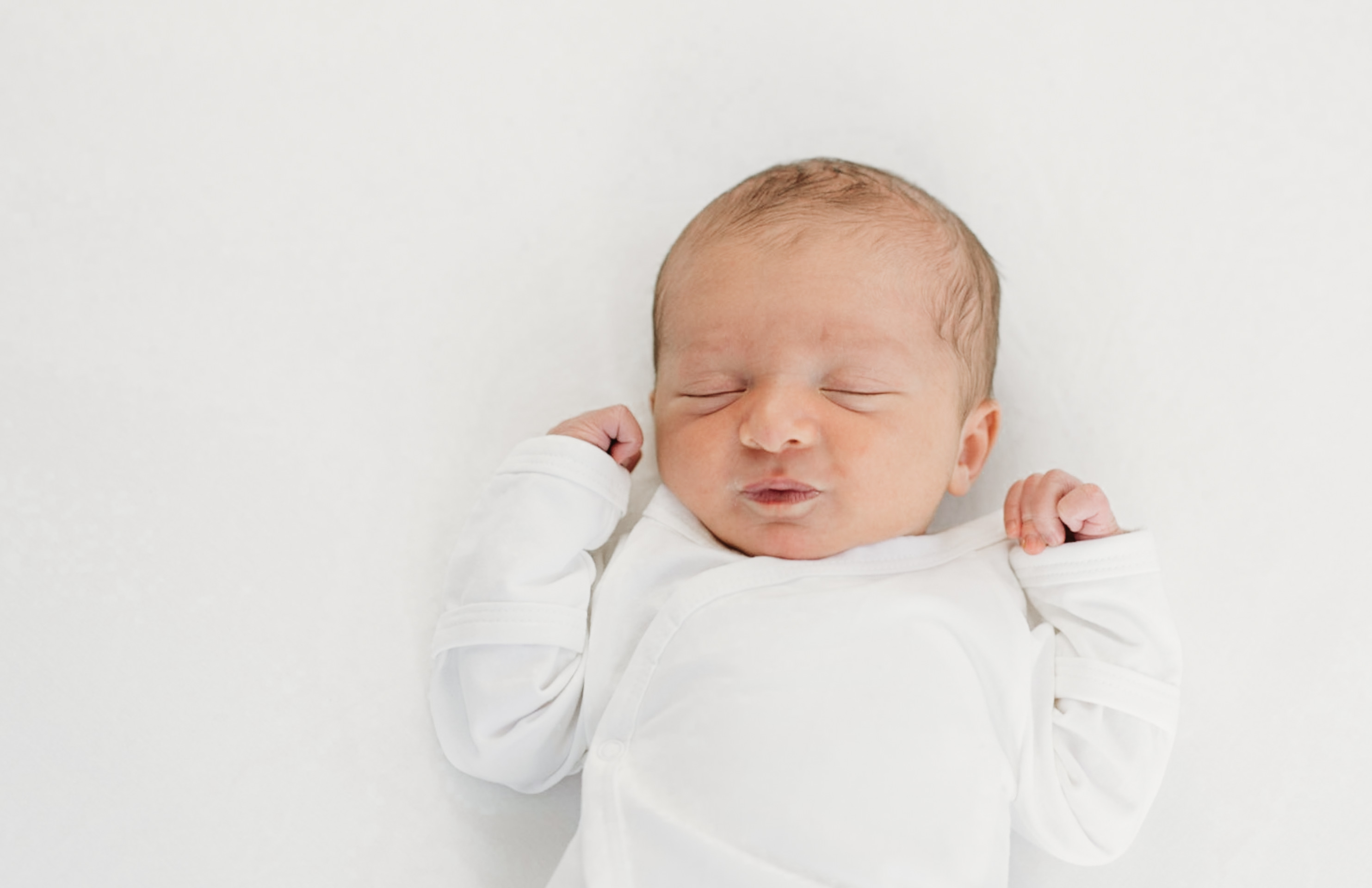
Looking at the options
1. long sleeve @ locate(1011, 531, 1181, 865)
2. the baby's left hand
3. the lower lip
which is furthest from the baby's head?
long sleeve @ locate(1011, 531, 1181, 865)

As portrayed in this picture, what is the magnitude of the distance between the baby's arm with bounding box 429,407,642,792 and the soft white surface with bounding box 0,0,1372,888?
9 cm

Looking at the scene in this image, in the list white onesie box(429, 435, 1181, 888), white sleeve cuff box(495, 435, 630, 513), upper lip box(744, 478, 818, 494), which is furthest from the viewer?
white sleeve cuff box(495, 435, 630, 513)

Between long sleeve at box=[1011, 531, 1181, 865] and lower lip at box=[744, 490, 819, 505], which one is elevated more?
Answer: lower lip at box=[744, 490, 819, 505]

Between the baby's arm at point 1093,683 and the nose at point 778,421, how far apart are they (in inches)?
13.9

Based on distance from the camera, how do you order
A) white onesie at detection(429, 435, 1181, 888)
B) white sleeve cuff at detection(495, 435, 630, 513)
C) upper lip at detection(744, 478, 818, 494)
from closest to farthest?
white onesie at detection(429, 435, 1181, 888), upper lip at detection(744, 478, 818, 494), white sleeve cuff at detection(495, 435, 630, 513)

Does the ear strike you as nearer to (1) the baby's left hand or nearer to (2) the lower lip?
(1) the baby's left hand

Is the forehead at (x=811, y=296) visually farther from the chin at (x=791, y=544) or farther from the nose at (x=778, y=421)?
the chin at (x=791, y=544)

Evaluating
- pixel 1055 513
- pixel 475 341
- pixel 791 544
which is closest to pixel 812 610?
pixel 791 544

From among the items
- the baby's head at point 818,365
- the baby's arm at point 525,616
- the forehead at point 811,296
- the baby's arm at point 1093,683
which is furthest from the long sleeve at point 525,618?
the baby's arm at point 1093,683

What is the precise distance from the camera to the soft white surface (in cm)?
163

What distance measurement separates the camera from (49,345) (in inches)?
69.1

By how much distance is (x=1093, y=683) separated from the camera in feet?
5.18

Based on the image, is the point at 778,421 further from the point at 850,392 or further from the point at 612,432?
the point at 612,432

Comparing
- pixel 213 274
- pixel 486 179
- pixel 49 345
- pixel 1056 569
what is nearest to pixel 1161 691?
pixel 1056 569
